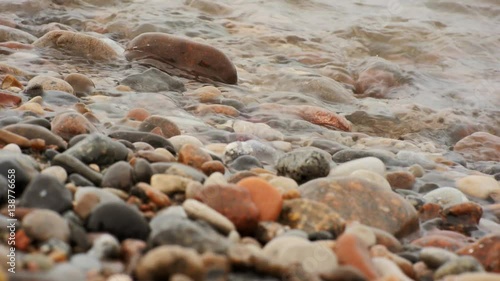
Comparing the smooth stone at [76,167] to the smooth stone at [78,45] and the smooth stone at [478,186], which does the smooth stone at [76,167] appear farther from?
the smooth stone at [78,45]

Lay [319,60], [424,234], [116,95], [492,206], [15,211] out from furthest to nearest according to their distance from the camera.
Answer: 1. [319,60]
2. [116,95]
3. [492,206]
4. [424,234]
5. [15,211]

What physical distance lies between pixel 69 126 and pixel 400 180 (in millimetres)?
1883

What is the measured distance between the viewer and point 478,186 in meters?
3.41

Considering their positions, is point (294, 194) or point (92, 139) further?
point (92, 139)

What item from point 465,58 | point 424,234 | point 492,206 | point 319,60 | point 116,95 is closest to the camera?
point 424,234

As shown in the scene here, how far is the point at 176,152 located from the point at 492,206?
1.75 meters

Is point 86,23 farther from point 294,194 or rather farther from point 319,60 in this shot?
point 294,194

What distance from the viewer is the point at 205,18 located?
8133mm

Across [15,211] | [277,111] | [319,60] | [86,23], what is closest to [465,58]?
[319,60]

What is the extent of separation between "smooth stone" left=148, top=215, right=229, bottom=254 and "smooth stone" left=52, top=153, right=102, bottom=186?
2.24ft

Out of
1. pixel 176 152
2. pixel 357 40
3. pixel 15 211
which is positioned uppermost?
pixel 15 211

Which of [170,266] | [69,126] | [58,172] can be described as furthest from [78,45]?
[170,266]

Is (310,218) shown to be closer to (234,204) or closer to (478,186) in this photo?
(234,204)

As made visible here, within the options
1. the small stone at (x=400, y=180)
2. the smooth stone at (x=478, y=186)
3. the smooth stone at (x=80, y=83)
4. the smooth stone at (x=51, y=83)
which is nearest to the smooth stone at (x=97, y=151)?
the small stone at (x=400, y=180)
